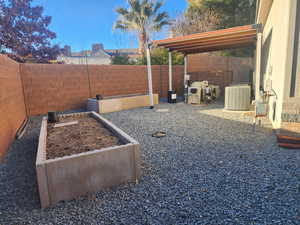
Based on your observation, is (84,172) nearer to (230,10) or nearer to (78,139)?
(78,139)

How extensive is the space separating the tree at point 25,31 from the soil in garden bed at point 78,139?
29.2 feet

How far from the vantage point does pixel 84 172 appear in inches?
82.7

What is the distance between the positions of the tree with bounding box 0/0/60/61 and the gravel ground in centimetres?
925

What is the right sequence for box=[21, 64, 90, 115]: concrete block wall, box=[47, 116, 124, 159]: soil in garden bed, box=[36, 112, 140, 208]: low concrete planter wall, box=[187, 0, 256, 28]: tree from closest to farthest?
box=[36, 112, 140, 208]: low concrete planter wall < box=[47, 116, 124, 159]: soil in garden bed < box=[21, 64, 90, 115]: concrete block wall < box=[187, 0, 256, 28]: tree

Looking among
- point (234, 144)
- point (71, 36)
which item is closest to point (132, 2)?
point (71, 36)

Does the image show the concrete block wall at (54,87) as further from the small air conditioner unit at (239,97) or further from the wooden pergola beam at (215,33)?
the small air conditioner unit at (239,97)

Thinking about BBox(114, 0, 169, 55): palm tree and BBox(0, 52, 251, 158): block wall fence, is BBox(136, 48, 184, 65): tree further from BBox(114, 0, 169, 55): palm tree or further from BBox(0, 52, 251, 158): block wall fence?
BBox(114, 0, 169, 55): palm tree

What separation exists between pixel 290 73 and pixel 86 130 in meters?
3.74

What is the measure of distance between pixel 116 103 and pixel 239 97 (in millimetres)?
4263

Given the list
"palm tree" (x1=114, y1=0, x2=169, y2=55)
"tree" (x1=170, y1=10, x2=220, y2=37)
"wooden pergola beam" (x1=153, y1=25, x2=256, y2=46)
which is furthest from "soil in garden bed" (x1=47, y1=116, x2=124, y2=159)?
"tree" (x1=170, y1=10, x2=220, y2=37)

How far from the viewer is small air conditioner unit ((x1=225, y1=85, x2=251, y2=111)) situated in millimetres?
6133

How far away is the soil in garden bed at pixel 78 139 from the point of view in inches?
101

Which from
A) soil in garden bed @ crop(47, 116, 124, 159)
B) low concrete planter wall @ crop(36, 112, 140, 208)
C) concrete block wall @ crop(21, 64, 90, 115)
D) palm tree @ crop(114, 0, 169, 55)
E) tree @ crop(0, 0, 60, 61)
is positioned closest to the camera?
low concrete planter wall @ crop(36, 112, 140, 208)

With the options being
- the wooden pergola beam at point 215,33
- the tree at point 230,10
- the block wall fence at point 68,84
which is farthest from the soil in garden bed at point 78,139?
the tree at point 230,10
